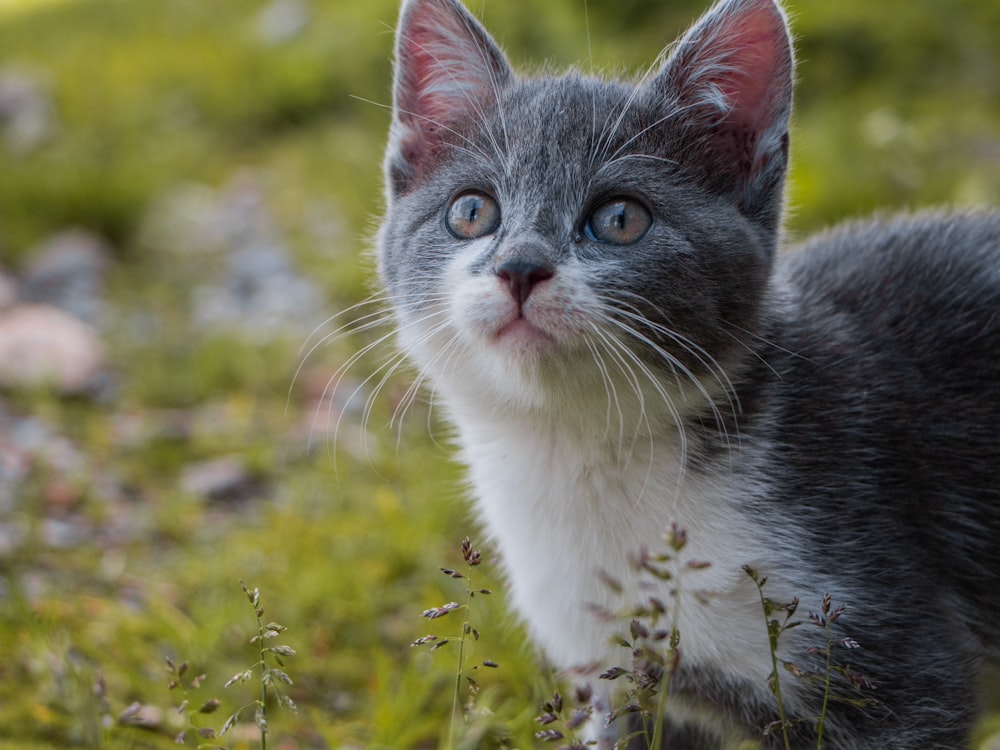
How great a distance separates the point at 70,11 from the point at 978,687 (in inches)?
521

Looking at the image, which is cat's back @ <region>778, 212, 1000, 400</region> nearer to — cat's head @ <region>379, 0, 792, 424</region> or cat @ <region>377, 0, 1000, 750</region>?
cat @ <region>377, 0, 1000, 750</region>

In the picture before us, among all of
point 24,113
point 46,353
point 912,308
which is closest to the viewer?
point 912,308

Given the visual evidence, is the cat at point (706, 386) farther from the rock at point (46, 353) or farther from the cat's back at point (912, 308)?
the rock at point (46, 353)

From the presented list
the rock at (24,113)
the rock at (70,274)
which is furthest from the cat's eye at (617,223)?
the rock at (24,113)

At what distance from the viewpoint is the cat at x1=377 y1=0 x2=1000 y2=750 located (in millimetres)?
2367

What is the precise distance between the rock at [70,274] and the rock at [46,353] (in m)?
0.46

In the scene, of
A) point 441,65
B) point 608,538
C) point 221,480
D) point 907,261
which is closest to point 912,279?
point 907,261

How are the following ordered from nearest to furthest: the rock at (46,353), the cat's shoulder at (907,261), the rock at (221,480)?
the cat's shoulder at (907,261) → the rock at (221,480) → the rock at (46,353)

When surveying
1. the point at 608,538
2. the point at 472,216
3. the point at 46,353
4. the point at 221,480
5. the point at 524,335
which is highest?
the point at 472,216

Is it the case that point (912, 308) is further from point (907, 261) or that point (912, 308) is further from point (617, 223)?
point (617, 223)

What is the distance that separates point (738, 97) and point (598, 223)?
0.52 meters

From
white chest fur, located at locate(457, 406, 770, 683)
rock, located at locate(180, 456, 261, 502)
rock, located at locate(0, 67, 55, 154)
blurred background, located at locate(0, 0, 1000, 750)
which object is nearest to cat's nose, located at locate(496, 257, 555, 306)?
white chest fur, located at locate(457, 406, 770, 683)

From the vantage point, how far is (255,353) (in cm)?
538

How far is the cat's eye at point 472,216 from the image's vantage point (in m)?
2.59
